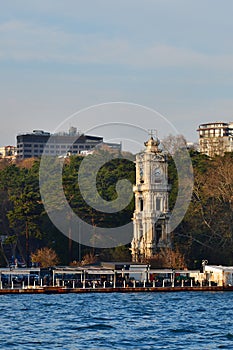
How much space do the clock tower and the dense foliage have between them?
1.81 m

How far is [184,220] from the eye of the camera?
127312 mm

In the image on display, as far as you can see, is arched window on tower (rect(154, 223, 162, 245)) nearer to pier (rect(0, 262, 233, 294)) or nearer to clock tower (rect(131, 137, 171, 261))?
clock tower (rect(131, 137, 171, 261))

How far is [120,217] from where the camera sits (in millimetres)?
131750

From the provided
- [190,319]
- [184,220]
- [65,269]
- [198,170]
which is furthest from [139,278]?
[190,319]

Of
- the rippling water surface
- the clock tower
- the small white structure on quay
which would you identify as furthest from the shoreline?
the clock tower

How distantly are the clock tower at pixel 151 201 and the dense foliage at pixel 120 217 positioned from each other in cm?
181

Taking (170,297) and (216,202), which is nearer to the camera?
(170,297)

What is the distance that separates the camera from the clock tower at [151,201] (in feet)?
412

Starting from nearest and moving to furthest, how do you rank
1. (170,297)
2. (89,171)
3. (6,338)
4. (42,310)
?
(6,338)
(42,310)
(170,297)
(89,171)

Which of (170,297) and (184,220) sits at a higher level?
(184,220)

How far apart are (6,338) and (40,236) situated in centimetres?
6040

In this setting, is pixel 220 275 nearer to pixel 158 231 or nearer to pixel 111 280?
pixel 111 280

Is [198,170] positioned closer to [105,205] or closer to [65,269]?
[105,205]

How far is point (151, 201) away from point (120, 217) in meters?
6.60
